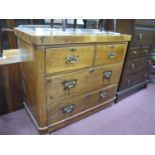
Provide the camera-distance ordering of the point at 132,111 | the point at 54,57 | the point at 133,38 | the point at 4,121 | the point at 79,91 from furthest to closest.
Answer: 1. the point at 132,111
2. the point at 133,38
3. the point at 4,121
4. the point at 79,91
5. the point at 54,57

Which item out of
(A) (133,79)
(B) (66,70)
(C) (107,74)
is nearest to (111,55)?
(C) (107,74)

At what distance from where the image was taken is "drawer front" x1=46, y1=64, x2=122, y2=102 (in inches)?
42.3

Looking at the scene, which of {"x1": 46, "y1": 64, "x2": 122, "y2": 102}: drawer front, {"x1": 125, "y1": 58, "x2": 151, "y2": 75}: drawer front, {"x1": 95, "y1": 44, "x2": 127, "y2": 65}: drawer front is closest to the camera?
{"x1": 46, "y1": 64, "x2": 122, "y2": 102}: drawer front

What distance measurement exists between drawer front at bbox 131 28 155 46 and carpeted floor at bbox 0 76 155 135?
739 mm

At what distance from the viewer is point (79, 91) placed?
4.12 feet

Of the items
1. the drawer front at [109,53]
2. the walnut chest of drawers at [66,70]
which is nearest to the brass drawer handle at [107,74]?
the walnut chest of drawers at [66,70]

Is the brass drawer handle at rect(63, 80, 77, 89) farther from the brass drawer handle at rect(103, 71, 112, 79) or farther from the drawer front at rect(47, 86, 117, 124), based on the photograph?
the brass drawer handle at rect(103, 71, 112, 79)

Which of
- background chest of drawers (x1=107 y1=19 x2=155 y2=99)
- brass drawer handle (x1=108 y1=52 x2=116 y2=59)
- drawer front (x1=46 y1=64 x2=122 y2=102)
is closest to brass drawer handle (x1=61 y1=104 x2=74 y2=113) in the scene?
drawer front (x1=46 y1=64 x2=122 y2=102)

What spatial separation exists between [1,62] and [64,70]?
2.08 feet

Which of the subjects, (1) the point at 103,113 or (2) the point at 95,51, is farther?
(1) the point at 103,113

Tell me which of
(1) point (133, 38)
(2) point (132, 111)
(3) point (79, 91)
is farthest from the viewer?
(2) point (132, 111)

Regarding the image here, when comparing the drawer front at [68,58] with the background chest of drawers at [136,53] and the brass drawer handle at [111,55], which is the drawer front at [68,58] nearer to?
the brass drawer handle at [111,55]
